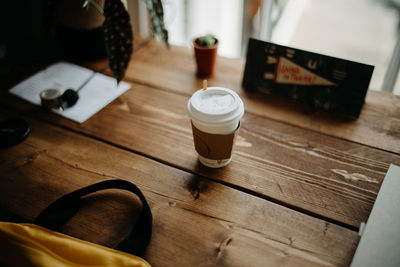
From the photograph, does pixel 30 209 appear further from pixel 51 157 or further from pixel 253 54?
pixel 253 54

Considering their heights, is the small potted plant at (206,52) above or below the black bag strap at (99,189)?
above

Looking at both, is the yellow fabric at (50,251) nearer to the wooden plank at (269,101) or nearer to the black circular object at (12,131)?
the black circular object at (12,131)

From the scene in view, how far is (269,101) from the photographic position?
0.94 m

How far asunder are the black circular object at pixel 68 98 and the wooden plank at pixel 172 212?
19 centimetres

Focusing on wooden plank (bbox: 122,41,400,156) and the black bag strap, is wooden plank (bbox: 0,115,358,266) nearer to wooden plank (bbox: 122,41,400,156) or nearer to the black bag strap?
the black bag strap

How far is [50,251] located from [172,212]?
0.81 feet

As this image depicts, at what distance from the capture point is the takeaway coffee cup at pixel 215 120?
610mm

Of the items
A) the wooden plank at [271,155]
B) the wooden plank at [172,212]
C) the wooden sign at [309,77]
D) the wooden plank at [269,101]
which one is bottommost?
the wooden plank at [172,212]

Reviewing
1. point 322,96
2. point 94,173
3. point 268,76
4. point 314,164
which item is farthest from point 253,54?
point 94,173

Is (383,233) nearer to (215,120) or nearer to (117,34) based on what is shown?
(215,120)

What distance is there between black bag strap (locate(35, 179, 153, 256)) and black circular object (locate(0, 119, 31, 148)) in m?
0.29

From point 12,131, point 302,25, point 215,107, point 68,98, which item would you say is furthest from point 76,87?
point 302,25

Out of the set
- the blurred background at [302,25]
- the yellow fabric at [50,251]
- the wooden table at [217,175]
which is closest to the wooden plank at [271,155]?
the wooden table at [217,175]

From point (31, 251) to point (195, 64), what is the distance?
83 centimetres
